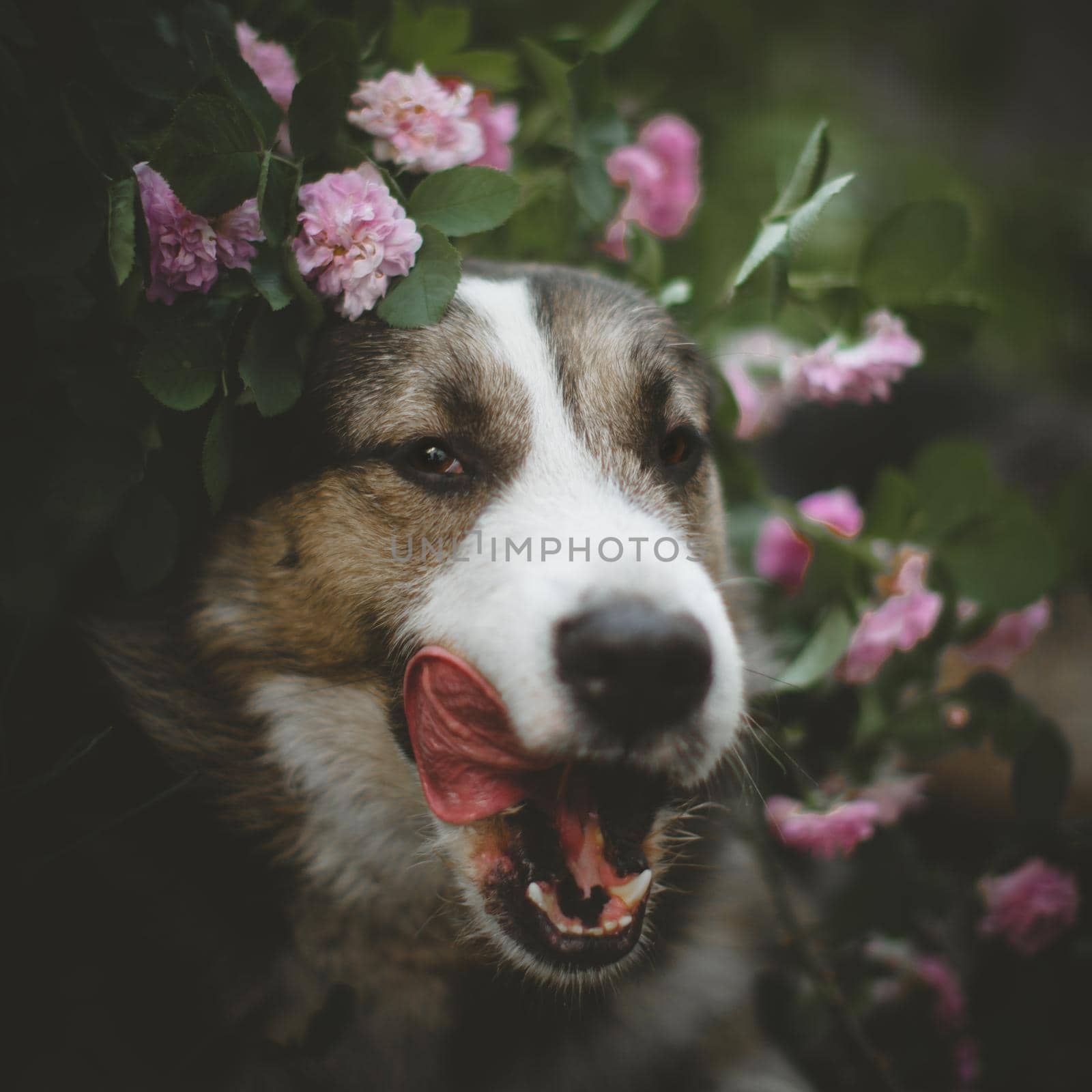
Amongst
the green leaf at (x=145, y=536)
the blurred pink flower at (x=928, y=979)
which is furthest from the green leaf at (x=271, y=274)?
the blurred pink flower at (x=928, y=979)

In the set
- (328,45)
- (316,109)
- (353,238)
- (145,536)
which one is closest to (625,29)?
(328,45)

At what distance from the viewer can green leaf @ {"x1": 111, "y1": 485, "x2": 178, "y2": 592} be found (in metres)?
→ 1.92

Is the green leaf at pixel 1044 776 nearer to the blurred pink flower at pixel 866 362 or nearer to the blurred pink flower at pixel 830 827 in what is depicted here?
the blurred pink flower at pixel 830 827

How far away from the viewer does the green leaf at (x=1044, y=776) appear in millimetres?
2449

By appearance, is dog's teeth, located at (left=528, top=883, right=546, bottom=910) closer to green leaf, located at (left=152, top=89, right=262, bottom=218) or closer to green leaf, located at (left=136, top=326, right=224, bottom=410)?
green leaf, located at (left=136, top=326, right=224, bottom=410)

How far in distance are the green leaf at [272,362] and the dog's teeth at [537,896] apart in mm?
1010

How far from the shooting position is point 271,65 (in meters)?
2.00

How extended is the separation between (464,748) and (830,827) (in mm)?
1068

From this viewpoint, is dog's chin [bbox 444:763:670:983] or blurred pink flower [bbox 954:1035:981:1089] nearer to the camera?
dog's chin [bbox 444:763:670:983]

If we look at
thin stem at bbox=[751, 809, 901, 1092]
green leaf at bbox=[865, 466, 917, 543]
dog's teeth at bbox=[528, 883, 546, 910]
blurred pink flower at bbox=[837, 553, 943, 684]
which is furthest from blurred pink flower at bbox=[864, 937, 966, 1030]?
dog's teeth at bbox=[528, 883, 546, 910]

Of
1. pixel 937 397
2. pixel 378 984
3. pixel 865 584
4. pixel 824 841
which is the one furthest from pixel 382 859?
pixel 937 397

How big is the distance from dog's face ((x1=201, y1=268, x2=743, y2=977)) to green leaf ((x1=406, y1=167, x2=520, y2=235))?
196 mm

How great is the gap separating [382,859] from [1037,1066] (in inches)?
73.6

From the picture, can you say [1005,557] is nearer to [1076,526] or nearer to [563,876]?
[1076,526]
